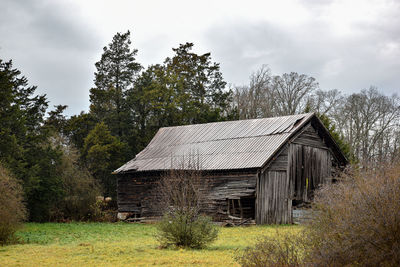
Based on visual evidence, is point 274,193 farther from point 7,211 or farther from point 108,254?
point 7,211

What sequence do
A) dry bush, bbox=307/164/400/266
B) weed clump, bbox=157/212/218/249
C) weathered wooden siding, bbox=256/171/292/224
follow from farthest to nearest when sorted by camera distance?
weathered wooden siding, bbox=256/171/292/224 < weed clump, bbox=157/212/218/249 < dry bush, bbox=307/164/400/266

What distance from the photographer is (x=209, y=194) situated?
2791 cm

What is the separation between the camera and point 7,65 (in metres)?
29.4

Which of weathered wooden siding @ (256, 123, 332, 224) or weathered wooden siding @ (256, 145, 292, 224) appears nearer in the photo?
weathered wooden siding @ (256, 145, 292, 224)

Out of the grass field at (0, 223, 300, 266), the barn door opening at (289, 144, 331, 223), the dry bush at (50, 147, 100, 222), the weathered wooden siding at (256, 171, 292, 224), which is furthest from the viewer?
the dry bush at (50, 147, 100, 222)

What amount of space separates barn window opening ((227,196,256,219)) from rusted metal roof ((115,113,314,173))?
2.12 m

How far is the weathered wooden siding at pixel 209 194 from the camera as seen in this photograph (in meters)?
26.9

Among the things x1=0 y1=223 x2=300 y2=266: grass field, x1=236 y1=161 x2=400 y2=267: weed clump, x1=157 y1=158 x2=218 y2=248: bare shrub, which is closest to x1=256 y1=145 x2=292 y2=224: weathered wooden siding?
x1=0 y1=223 x2=300 y2=266: grass field

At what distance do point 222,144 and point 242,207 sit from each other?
4340mm

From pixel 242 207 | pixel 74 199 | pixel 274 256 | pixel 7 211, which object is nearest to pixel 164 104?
pixel 74 199

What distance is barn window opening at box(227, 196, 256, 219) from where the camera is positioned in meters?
27.4

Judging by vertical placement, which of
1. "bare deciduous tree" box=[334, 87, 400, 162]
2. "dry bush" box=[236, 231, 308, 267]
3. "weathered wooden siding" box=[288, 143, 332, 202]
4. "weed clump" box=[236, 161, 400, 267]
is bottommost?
"dry bush" box=[236, 231, 308, 267]

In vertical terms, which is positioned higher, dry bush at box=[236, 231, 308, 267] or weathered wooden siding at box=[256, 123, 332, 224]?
weathered wooden siding at box=[256, 123, 332, 224]

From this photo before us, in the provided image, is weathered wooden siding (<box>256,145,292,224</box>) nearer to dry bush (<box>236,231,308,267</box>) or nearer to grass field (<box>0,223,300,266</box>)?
grass field (<box>0,223,300,266</box>)
